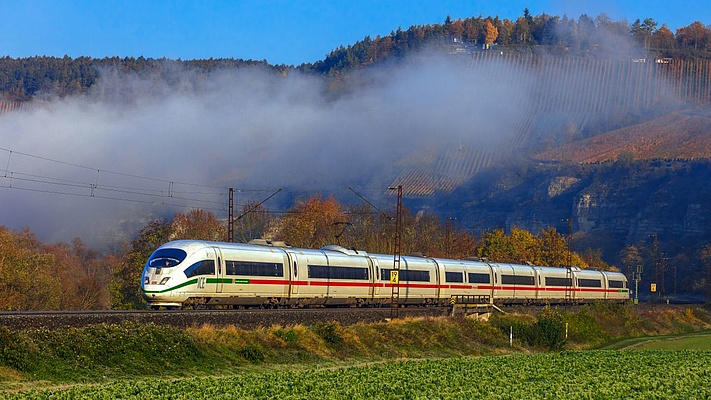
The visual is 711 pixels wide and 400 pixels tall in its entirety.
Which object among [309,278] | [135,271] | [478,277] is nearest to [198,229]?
[135,271]

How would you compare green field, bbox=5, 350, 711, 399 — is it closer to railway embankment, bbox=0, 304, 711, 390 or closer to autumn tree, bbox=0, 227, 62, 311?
railway embankment, bbox=0, 304, 711, 390

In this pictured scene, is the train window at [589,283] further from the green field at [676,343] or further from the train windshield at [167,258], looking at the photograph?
the train windshield at [167,258]

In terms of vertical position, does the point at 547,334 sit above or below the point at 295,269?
below

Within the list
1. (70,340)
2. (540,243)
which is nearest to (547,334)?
(70,340)

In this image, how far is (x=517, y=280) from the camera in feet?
314

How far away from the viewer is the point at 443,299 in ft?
271

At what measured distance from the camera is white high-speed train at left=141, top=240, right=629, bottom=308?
5522 centimetres

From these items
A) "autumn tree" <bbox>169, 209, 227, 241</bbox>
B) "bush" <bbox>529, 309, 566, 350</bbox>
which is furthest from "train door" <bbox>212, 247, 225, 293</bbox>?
"autumn tree" <bbox>169, 209, 227, 241</bbox>

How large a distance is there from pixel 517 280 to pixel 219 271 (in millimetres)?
45756

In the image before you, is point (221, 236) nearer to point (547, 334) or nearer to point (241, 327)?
point (547, 334)

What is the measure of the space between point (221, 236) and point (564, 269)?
5523 cm

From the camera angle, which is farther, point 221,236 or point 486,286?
point 221,236

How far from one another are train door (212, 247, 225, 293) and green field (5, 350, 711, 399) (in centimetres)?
1311

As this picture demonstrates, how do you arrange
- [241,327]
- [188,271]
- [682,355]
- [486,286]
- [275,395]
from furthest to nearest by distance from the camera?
[486,286], [682,355], [188,271], [241,327], [275,395]
